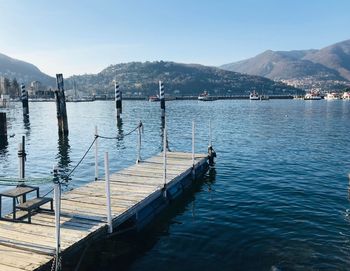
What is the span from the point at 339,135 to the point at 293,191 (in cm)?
3228

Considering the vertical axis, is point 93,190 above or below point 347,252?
above

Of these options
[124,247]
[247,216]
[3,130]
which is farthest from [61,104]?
[124,247]

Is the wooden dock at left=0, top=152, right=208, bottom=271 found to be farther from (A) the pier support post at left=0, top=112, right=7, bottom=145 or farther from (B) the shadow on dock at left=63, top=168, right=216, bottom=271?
(A) the pier support post at left=0, top=112, right=7, bottom=145

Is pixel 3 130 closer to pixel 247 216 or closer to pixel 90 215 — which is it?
pixel 90 215

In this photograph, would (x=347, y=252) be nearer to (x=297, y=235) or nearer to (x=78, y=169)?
(x=297, y=235)

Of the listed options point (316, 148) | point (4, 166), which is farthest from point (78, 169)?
point (316, 148)

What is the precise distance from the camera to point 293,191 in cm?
2167

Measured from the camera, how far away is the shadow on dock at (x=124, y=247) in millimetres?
12229

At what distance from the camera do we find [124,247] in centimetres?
1412

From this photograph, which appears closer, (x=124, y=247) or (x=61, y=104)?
(x=124, y=247)

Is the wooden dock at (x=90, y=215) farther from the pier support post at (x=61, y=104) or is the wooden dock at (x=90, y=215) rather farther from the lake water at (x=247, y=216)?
the pier support post at (x=61, y=104)

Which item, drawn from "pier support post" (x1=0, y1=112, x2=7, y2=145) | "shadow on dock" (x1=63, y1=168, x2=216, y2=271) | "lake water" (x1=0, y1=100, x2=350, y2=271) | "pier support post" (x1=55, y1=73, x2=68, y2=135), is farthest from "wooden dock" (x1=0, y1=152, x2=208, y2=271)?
"pier support post" (x1=55, y1=73, x2=68, y2=135)

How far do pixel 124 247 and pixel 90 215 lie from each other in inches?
81.5

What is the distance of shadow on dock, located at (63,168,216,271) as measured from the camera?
12.2 m
